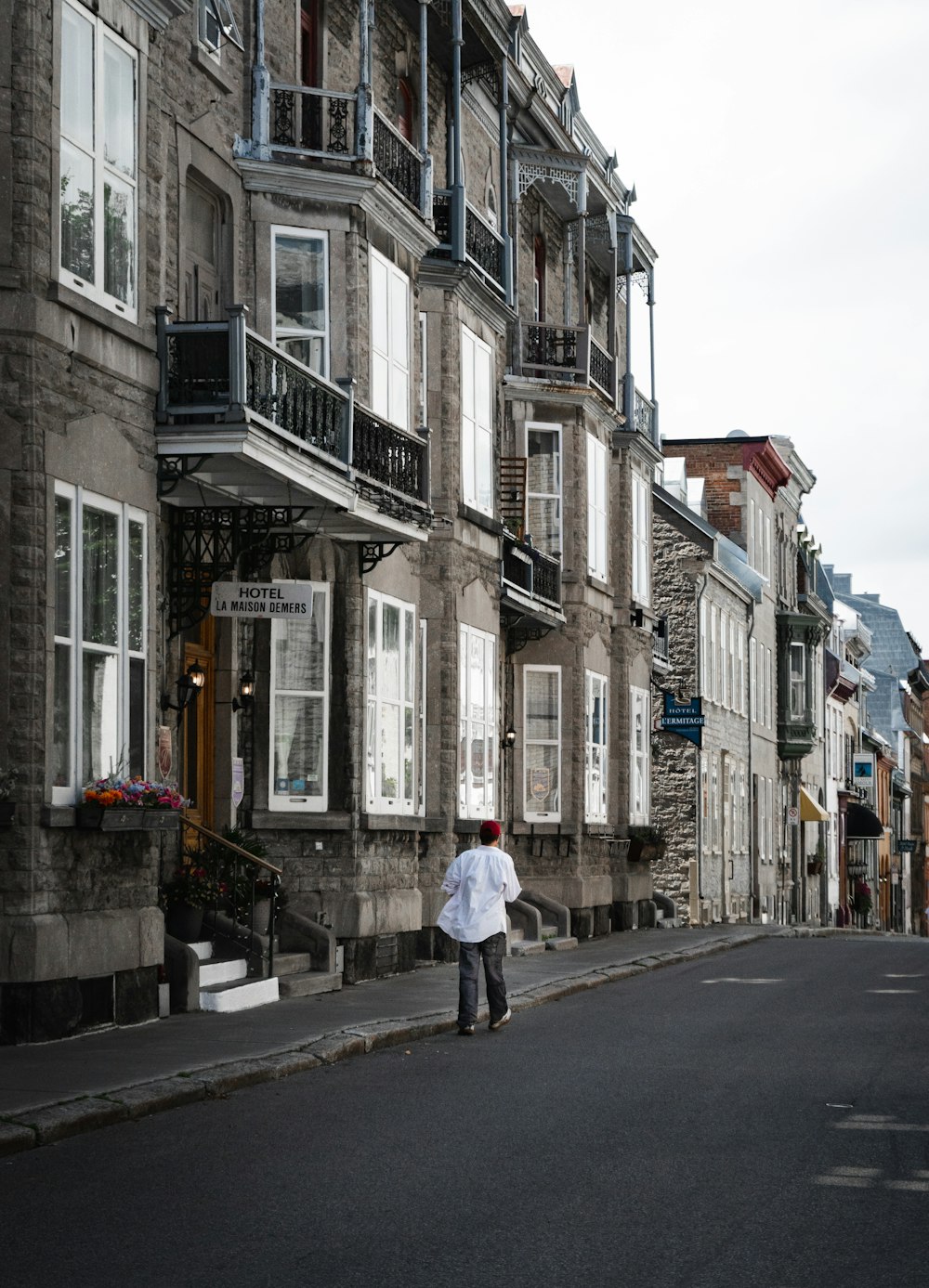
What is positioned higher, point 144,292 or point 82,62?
point 82,62

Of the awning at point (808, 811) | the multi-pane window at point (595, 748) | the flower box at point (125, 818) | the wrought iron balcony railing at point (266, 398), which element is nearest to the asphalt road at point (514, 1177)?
the flower box at point (125, 818)

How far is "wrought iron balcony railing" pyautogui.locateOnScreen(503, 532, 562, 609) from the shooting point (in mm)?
27938

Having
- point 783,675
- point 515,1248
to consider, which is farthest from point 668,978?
point 783,675

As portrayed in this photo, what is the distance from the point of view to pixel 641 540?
36.0 m

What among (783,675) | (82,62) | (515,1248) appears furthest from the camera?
(783,675)

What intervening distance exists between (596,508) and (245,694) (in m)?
14.0

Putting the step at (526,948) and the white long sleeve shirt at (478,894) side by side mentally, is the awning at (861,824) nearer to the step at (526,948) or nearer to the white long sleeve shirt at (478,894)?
the step at (526,948)

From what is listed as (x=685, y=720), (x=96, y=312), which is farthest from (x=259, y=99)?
(x=685, y=720)

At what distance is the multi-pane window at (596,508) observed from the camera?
3194 centimetres

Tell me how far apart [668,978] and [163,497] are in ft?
28.0

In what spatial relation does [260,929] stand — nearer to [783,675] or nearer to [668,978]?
[668,978]

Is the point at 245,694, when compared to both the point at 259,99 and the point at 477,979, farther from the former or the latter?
the point at 259,99

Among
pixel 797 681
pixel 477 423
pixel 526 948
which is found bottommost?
pixel 526 948

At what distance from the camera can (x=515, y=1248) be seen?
7.41 metres
